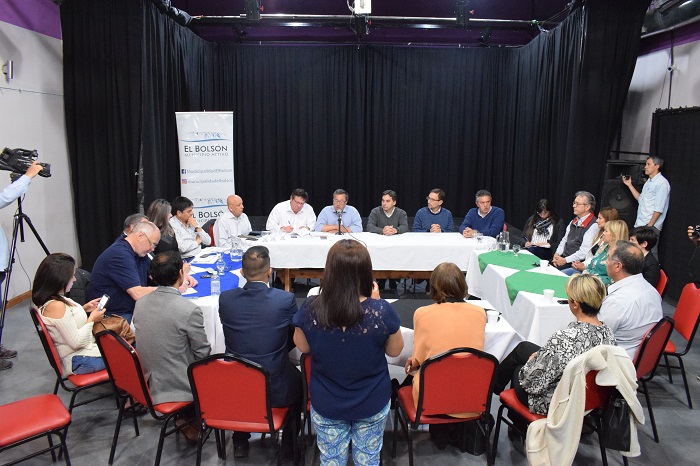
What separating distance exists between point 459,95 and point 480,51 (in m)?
0.77

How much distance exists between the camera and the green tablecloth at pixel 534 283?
390 cm

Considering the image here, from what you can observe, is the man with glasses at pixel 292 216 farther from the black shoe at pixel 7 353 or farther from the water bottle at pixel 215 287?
the black shoe at pixel 7 353

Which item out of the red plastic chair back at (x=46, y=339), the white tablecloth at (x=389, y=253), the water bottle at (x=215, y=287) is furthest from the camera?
the white tablecloth at (x=389, y=253)

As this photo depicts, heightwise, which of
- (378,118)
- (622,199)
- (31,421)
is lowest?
(31,421)

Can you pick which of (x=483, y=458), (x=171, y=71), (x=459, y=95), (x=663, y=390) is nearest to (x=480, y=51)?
(x=459, y=95)

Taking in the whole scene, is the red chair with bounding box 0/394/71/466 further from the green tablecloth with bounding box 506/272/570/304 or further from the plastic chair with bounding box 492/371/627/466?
the green tablecloth with bounding box 506/272/570/304

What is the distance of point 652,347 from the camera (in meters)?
3.02

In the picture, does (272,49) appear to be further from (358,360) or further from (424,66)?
(358,360)

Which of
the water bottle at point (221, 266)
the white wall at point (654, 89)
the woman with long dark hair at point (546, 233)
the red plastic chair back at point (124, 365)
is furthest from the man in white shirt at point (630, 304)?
the white wall at point (654, 89)

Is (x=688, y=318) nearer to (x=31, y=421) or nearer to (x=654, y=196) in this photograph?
(x=654, y=196)

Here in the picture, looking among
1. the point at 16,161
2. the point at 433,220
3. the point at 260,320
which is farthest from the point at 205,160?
the point at 260,320

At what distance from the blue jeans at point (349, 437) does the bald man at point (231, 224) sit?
360cm

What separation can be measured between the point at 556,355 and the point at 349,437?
1014mm

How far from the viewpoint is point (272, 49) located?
9.25m
